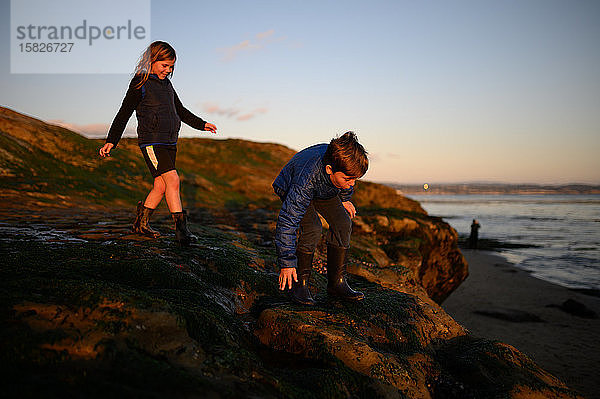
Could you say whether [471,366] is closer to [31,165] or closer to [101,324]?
[101,324]

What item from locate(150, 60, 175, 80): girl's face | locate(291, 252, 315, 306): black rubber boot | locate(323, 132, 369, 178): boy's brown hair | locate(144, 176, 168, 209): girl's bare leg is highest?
locate(150, 60, 175, 80): girl's face

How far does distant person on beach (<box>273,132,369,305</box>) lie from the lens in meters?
3.69

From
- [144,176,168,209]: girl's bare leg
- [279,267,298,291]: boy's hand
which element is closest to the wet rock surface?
[279,267,298,291]: boy's hand

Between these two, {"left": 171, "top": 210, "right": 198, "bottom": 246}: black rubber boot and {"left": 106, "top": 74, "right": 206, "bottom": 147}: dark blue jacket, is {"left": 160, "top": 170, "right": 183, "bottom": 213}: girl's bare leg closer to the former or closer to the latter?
{"left": 171, "top": 210, "right": 198, "bottom": 246}: black rubber boot

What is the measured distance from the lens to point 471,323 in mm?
10336

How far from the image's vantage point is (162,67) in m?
4.89

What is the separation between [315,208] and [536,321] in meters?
9.60

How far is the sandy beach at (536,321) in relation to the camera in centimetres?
742

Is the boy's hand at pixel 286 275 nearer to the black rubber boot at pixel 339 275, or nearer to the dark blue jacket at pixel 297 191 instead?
the dark blue jacket at pixel 297 191

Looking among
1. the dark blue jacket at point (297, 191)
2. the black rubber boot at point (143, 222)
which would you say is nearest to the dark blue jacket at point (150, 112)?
the black rubber boot at point (143, 222)

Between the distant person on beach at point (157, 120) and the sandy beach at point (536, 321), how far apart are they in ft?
25.2

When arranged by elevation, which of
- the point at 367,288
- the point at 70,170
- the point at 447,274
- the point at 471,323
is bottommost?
the point at 471,323

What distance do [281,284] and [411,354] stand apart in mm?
1482

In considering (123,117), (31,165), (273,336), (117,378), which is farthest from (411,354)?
(31,165)
